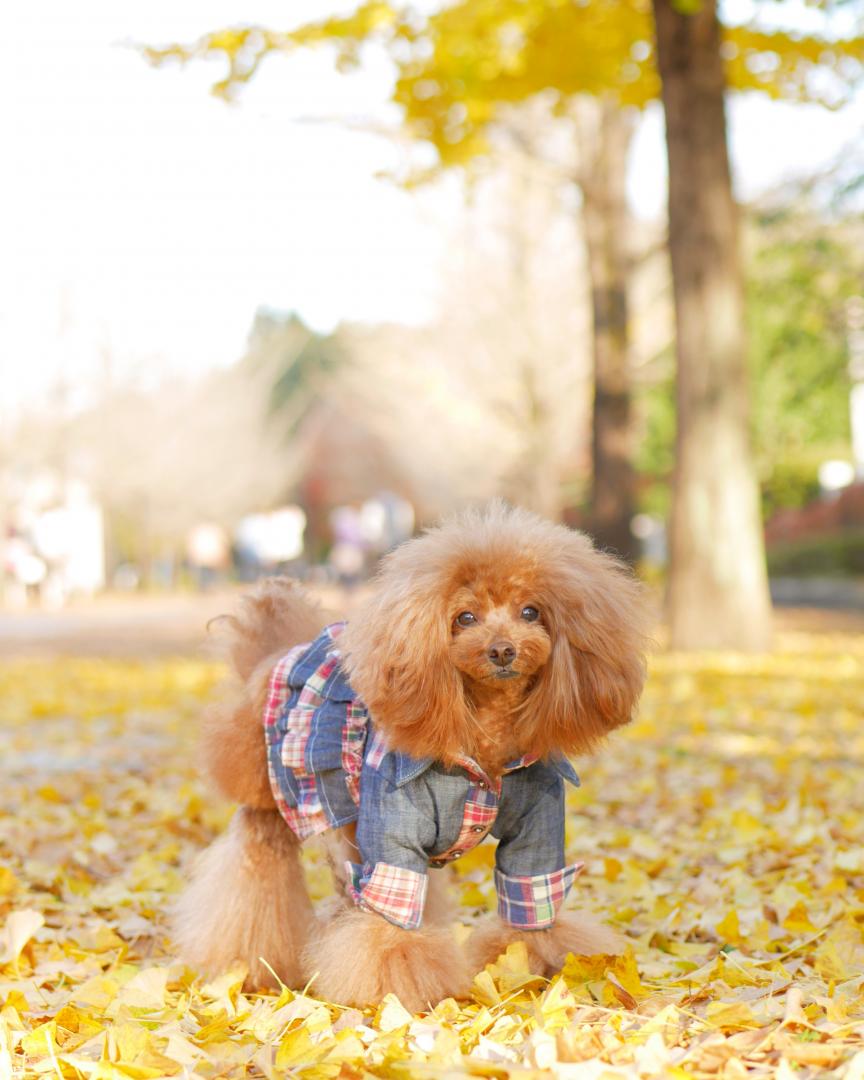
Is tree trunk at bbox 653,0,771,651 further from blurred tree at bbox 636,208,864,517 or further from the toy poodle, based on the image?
the toy poodle

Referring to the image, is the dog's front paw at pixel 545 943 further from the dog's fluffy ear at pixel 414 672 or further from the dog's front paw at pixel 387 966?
the dog's fluffy ear at pixel 414 672

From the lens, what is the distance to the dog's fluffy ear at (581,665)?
272 centimetres

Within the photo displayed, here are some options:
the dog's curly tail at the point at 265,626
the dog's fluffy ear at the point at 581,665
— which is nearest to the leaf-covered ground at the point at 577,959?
the dog's fluffy ear at the point at 581,665

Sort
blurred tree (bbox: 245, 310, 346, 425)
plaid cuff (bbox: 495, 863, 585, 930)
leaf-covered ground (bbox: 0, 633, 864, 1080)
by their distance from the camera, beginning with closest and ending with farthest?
leaf-covered ground (bbox: 0, 633, 864, 1080), plaid cuff (bbox: 495, 863, 585, 930), blurred tree (bbox: 245, 310, 346, 425)

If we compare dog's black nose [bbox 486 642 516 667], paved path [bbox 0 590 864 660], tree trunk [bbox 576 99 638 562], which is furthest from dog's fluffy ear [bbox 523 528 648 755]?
tree trunk [bbox 576 99 638 562]

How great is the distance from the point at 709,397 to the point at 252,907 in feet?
25.9

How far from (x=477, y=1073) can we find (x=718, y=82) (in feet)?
30.7

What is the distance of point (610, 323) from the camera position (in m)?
14.4

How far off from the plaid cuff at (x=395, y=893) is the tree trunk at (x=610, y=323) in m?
10.9

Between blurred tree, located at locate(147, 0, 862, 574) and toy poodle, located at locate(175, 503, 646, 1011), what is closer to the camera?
toy poodle, located at locate(175, 503, 646, 1011)

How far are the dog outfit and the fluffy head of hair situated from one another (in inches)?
4.7

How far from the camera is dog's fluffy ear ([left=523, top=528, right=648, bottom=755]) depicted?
2721 millimetres

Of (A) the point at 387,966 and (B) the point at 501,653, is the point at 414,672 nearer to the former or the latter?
(B) the point at 501,653

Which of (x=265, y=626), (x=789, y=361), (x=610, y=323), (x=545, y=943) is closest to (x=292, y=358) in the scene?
(x=789, y=361)
